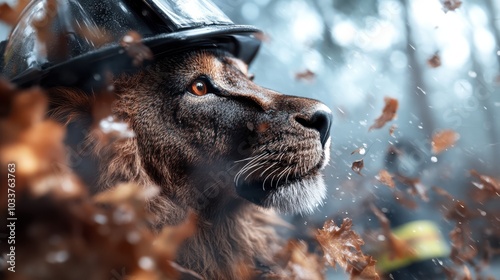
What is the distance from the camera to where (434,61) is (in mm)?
4691

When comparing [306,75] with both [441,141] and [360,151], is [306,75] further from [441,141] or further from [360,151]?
[441,141]

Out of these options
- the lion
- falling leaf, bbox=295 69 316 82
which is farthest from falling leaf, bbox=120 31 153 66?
falling leaf, bbox=295 69 316 82

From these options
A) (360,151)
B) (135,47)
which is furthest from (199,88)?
(360,151)

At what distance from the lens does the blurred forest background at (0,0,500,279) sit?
3875 mm

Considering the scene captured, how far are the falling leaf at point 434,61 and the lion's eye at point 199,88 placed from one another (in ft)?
9.79

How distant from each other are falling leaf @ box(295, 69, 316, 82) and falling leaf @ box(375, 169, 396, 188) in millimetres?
1045

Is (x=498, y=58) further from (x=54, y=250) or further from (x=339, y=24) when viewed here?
(x=54, y=250)

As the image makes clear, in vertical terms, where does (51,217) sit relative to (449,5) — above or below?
above

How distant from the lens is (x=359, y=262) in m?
2.67

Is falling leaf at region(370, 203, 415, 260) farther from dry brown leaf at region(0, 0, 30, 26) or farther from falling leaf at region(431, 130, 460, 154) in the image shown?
dry brown leaf at region(0, 0, 30, 26)

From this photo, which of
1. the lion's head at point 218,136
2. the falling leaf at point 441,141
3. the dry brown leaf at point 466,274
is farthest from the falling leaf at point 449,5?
the lion's head at point 218,136

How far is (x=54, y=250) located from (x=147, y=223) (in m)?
0.86

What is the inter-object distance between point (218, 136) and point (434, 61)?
3.08m

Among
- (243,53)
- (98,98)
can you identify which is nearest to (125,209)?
(98,98)
